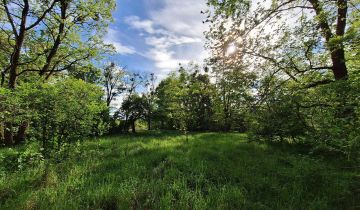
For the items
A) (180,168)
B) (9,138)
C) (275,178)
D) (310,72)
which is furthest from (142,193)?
(9,138)

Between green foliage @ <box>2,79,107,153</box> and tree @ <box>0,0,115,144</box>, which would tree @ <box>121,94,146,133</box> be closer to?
tree @ <box>0,0,115,144</box>

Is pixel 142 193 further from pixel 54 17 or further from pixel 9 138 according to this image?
pixel 54 17

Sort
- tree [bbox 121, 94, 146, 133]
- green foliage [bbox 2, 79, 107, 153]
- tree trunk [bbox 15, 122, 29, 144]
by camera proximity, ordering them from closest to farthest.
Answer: green foliage [bbox 2, 79, 107, 153] < tree trunk [bbox 15, 122, 29, 144] < tree [bbox 121, 94, 146, 133]

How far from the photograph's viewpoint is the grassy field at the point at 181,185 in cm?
434

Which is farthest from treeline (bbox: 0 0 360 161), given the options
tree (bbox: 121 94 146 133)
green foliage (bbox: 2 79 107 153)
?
tree (bbox: 121 94 146 133)

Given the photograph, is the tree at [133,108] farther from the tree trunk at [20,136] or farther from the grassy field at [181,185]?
the grassy field at [181,185]

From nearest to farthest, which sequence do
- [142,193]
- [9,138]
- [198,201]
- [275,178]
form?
1. [198,201]
2. [142,193]
3. [275,178]
4. [9,138]

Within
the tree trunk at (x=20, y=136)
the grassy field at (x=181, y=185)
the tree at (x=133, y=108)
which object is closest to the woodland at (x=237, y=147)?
the grassy field at (x=181, y=185)

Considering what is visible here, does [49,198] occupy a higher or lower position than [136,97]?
lower

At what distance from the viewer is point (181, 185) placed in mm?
5234

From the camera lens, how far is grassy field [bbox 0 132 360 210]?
4.34 m

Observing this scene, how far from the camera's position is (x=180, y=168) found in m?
6.80

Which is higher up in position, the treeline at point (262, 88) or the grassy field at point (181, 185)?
the treeline at point (262, 88)

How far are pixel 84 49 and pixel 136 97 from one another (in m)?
21.4
